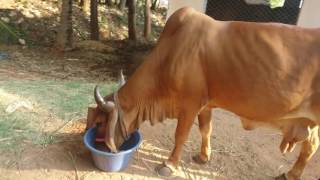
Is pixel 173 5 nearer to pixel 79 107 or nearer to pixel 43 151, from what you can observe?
pixel 79 107

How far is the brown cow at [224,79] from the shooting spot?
336 centimetres

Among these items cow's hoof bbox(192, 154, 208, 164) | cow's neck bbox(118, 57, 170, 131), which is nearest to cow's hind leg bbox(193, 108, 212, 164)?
cow's hoof bbox(192, 154, 208, 164)

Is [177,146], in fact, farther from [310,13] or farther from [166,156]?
[310,13]

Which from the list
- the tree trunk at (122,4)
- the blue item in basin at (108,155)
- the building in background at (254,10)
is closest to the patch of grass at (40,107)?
the blue item in basin at (108,155)

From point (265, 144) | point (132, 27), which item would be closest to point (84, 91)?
point (265, 144)

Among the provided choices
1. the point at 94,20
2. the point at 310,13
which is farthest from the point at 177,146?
the point at 94,20

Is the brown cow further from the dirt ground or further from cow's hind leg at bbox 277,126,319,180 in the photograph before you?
the dirt ground

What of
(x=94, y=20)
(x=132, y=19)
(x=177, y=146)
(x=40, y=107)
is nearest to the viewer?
(x=177, y=146)

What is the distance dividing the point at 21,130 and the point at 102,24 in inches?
235

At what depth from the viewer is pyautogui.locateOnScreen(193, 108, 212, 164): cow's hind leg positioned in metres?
4.05

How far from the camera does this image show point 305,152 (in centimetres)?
389

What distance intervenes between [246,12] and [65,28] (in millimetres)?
3169

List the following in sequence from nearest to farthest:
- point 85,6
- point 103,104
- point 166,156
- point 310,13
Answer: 1. point 103,104
2. point 166,156
3. point 310,13
4. point 85,6

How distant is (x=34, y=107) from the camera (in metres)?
4.53
